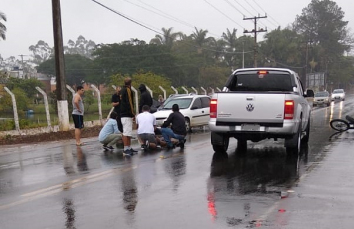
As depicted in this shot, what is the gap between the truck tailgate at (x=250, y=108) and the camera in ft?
31.9

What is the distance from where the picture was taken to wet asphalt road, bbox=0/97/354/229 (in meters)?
5.43

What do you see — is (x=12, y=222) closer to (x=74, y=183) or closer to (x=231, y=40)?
(x=74, y=183)

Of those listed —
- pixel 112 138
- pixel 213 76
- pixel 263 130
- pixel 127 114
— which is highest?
pixel 213 76

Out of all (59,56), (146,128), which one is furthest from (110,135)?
(59,56)

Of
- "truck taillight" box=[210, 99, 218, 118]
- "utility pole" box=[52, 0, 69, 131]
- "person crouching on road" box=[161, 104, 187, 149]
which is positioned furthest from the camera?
"utility pole" box=[52, 0, 69, 131]

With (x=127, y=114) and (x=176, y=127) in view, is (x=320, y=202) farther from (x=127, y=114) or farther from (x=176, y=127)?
(x=176, y=127)

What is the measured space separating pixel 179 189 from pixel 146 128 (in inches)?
184

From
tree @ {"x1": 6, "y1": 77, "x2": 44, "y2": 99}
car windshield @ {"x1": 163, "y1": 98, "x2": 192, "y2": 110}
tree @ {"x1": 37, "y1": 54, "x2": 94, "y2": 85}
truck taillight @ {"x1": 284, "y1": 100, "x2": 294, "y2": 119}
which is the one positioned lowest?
car windshield @ {"x1": 163, "y1": 98, "x2": 192, "y2": 110}

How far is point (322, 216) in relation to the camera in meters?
5.46

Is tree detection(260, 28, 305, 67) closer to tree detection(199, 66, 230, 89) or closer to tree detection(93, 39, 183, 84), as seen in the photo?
tree detection(199, 66, 230, 89)

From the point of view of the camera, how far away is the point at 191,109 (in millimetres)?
18141

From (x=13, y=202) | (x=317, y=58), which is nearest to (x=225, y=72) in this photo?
(x=317, y=58)

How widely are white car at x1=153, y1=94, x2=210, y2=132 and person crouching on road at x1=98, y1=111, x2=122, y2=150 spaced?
501 cm

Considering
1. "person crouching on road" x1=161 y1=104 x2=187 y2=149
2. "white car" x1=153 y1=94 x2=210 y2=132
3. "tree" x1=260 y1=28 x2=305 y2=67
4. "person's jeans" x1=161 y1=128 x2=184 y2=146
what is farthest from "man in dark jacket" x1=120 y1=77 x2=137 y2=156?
"tree" x1=260 y1=28 x2=305 y2=67
